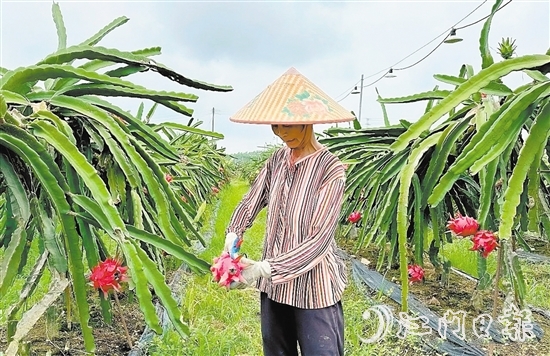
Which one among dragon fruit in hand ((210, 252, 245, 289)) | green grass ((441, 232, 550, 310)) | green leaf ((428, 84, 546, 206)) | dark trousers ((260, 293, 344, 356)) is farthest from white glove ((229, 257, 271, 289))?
green grass ((441, 232, 550, 310))

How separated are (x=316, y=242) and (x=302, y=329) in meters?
0.31

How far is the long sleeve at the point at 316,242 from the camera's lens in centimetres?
138

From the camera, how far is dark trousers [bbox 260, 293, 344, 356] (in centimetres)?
152

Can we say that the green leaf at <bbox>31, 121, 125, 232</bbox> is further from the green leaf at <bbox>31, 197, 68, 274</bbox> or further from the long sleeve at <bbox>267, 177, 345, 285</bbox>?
the long sleeve at <bbox>267, 177, 345, 285</bbox>

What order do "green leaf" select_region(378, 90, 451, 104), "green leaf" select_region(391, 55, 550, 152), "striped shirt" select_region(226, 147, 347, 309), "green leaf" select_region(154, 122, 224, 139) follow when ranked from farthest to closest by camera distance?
"green leaf" select_region(378, 90, 451, 104) < "green leaf" select_region(154, 122, 224, 139) < "striped shirt" select_region(226, 147, 347, 309) < "green leaf" select_region(391, 55, 550, 152)

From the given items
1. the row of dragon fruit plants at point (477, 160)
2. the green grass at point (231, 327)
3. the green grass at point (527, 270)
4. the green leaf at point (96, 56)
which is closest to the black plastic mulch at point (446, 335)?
the green grass at point (231, 327)

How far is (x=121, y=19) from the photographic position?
1.88m

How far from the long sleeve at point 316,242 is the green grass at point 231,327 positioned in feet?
1.78

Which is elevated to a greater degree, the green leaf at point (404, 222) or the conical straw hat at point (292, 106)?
the conical straw hat at point (292, 106)

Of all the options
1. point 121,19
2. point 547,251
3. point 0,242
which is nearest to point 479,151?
point 121,19

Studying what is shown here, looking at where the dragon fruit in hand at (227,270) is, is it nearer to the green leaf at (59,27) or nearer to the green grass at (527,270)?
the green leaf at (59,27)

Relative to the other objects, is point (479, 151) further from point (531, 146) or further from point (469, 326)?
point (469, 326)

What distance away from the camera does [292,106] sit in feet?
4.85

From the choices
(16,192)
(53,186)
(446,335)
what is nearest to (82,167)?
(53,186)
